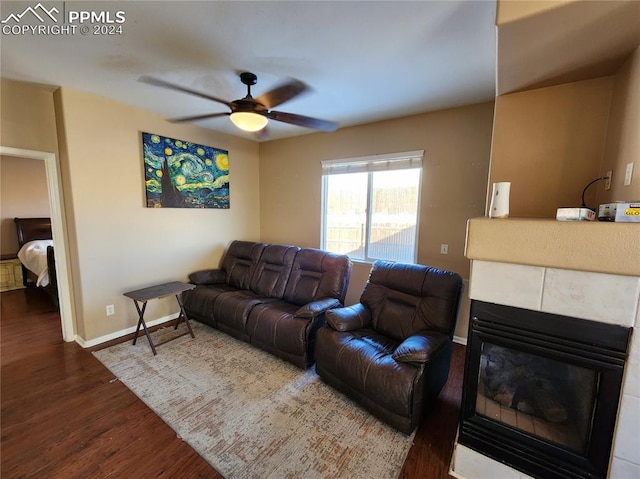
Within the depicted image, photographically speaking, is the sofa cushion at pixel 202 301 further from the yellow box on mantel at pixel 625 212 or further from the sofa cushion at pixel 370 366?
the yellow box on mantel at pixel 625 212

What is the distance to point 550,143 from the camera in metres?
1.76

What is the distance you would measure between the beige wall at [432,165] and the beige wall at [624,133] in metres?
1.13

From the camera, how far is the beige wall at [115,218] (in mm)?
2572

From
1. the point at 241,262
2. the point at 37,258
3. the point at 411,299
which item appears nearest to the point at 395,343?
the point at 411,299

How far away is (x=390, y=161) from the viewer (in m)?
3.22

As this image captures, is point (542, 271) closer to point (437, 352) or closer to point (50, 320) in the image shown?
point (437, 352)

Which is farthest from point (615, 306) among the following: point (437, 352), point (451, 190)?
point (451, 190)

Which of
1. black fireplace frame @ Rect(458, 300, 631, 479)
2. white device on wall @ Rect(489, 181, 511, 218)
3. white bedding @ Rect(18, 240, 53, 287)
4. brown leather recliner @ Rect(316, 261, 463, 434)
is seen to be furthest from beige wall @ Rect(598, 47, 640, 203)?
white bedding @ Rect(18, 240, 53, 287)

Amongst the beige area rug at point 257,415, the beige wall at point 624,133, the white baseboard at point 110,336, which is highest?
the beige wall at point 624,133

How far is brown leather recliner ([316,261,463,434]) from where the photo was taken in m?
1.66

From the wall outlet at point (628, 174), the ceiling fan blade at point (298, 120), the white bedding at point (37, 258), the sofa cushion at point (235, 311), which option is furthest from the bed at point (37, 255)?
the wall outlet at point (628, 174)

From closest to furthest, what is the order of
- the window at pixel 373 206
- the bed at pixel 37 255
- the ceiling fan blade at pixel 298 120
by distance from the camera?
the ceiling fan blade at pixel 298 120 < the window at pixel 373 206 < the bed at pixel 37 255

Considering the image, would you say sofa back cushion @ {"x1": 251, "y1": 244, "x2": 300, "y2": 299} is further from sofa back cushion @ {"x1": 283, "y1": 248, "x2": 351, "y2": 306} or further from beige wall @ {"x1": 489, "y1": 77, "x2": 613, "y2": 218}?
beige wall @ {"x1": 489, "y1": 77, "x2": 613, "y2": 218}

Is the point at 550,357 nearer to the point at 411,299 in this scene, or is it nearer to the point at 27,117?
the point at 411,299
